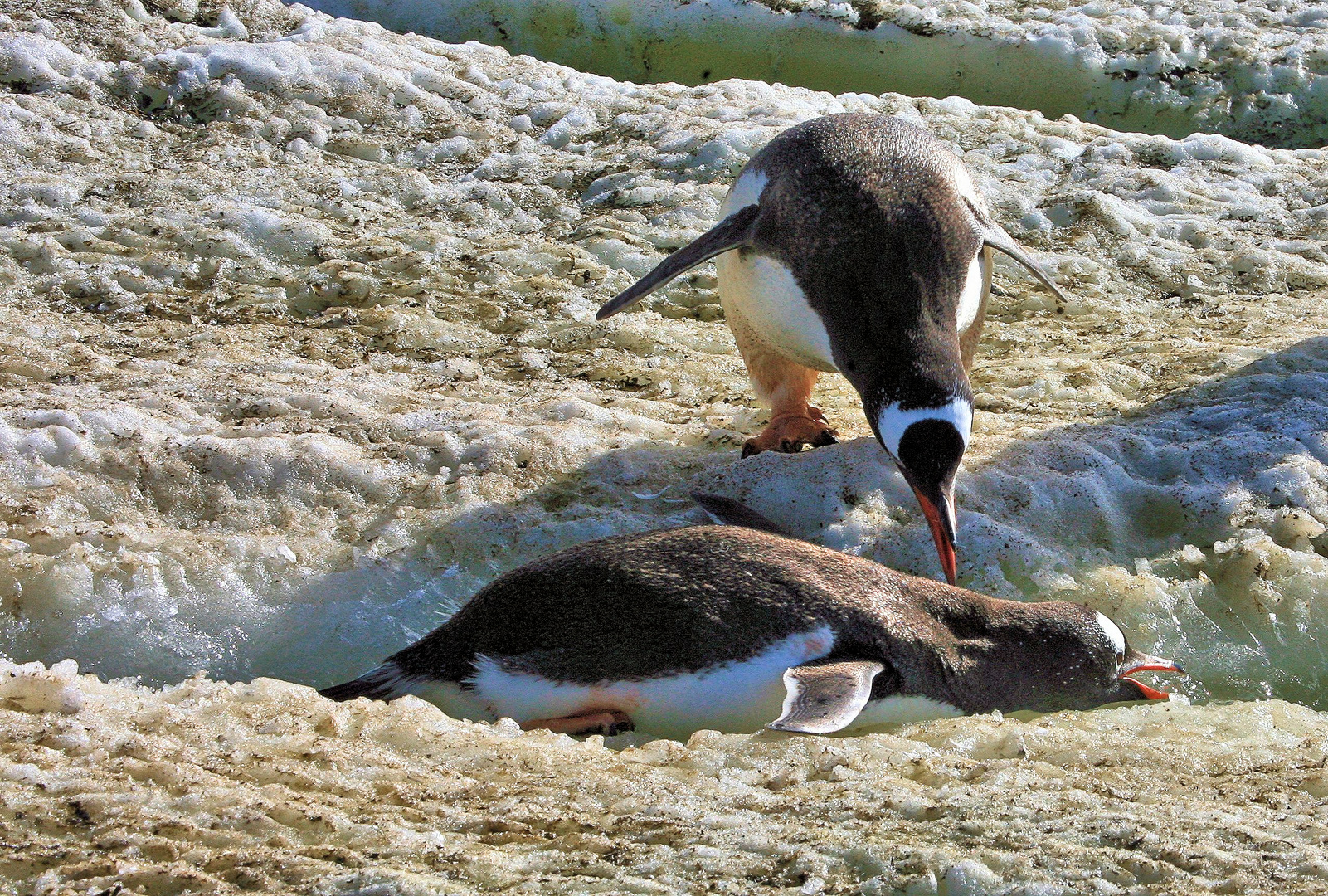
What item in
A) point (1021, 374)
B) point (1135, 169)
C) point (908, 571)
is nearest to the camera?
point (908, 571)

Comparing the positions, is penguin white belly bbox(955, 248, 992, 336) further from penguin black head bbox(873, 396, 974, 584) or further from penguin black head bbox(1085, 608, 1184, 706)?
penguin black head bbox(1085, 608, 1184, 706)

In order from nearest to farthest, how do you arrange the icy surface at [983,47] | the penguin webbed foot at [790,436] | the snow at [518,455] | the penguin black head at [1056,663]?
the snow at [518,455] → the penguin black head at [1056,663] → the penguin webbed foot at [790,436] → the icy surface at [983,47]

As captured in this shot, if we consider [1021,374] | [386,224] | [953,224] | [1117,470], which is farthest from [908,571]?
[386,224]

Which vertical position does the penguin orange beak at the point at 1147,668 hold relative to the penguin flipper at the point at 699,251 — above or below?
below

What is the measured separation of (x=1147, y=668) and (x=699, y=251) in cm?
164

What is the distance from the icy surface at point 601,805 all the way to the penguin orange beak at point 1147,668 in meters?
0.36

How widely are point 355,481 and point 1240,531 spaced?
2.24 metres

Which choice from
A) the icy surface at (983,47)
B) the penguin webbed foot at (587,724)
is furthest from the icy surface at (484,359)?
the icy surface at (983,47)

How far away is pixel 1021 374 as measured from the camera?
4.24 m

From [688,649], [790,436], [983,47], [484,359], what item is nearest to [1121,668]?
[688,649]

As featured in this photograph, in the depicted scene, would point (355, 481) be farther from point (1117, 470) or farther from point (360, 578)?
point (1117, 470)

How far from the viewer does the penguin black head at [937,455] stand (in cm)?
302

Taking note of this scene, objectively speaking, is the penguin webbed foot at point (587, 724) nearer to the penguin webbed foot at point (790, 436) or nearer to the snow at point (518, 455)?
the snow at point (518, 455)

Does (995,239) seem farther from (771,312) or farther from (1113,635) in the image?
(1113,635)
